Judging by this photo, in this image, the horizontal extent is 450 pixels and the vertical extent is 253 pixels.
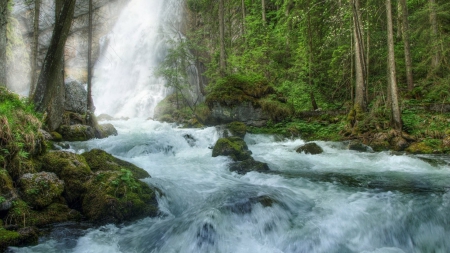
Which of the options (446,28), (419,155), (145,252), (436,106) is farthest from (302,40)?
(145,252)

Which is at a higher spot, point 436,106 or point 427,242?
point 436,106

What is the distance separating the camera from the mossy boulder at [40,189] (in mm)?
4621

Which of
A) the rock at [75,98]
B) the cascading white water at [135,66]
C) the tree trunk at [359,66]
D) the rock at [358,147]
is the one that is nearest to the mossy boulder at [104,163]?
the rock at [358,147]

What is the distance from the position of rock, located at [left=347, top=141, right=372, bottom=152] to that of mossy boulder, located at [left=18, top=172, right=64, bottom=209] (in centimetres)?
932

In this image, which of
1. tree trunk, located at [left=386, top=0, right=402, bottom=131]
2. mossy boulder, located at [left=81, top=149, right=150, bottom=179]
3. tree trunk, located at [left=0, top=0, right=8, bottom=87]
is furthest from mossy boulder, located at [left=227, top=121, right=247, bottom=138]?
tree trunk, located at [left=0, top=0, right=8, bottom=87]

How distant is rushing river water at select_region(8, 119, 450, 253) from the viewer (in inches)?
168

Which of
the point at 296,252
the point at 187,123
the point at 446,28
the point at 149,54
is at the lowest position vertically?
the point at 296,252

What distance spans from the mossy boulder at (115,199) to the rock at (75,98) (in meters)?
9.72

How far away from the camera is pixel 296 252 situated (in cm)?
416

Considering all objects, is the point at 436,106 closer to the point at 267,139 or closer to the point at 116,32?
the point at 267,139

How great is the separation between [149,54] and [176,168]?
2646 cm

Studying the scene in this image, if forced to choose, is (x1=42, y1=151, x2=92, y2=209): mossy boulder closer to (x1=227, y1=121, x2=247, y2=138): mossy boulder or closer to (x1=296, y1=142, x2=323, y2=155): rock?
(x1=296, y1=142, x2=323, y2=155): rock

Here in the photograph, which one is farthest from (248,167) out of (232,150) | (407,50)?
(407,50)

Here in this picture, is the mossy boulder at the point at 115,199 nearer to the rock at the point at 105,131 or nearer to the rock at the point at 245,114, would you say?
the rock at the point at 105,131
